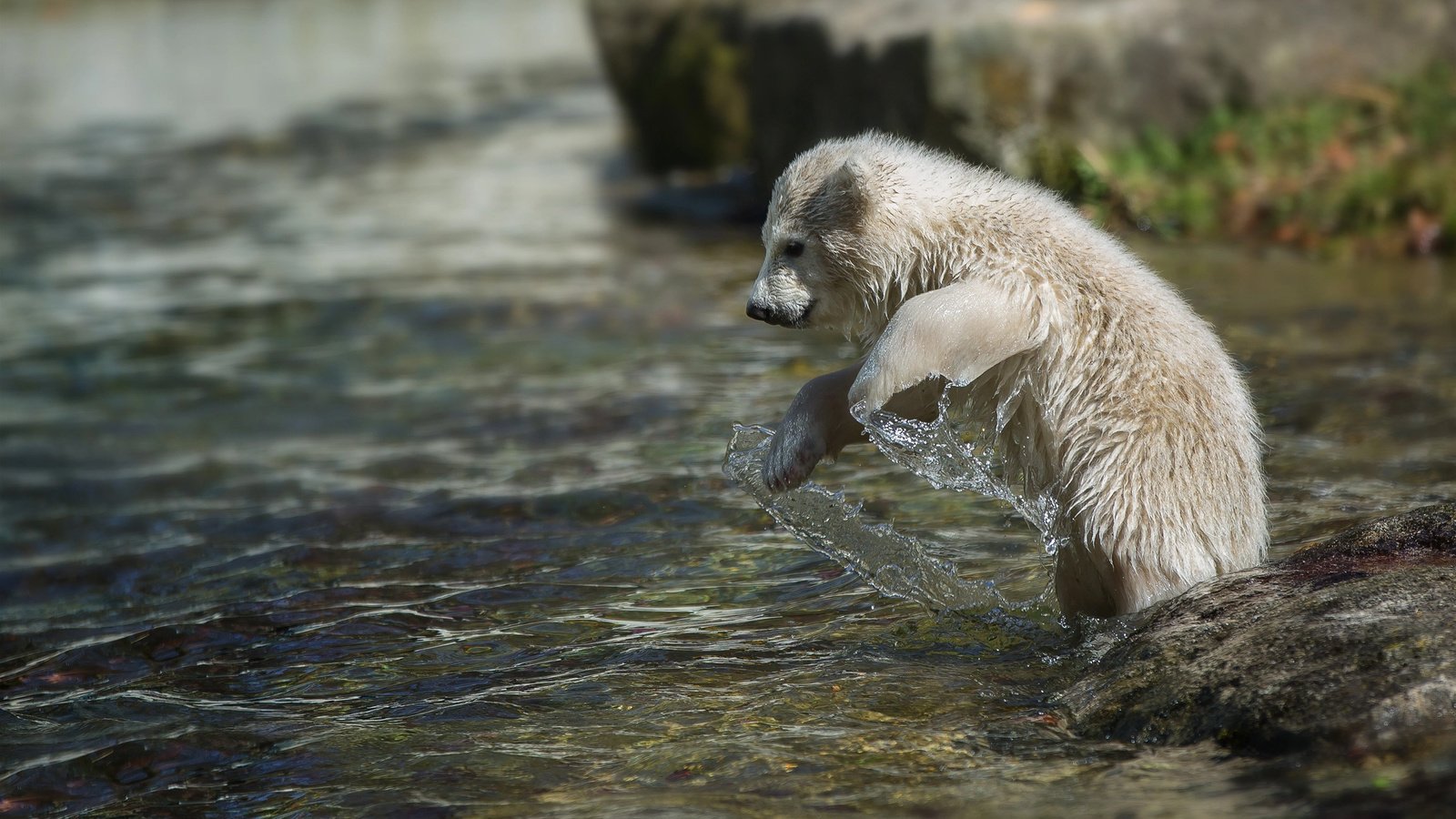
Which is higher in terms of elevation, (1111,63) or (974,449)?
(1111,63)

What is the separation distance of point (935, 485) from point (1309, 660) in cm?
171

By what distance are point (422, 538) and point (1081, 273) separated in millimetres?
3078

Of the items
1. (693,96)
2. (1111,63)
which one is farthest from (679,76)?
(1111,63)

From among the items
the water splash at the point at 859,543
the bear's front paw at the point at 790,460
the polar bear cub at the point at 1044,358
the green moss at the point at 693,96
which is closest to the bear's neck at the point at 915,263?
the polar bear cub at the point at 1044,358

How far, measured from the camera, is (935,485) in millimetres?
5543

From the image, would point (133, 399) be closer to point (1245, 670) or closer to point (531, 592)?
point (531, 592)

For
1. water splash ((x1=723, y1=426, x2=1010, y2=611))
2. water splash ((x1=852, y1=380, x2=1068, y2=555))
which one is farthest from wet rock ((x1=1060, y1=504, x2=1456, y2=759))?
water splash ((x1=723, y1=426, x2=1010, y2=611))

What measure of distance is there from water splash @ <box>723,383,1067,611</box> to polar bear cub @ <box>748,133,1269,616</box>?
0.20ft

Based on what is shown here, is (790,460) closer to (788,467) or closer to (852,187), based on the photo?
(788,467)

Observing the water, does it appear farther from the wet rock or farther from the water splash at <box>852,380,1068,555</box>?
the water splash at <box>852,380,1068,555</box>

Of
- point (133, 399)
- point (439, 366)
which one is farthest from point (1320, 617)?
point (133, 399)

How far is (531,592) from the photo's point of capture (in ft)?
19.5

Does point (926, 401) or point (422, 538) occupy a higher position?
point (926, 401)

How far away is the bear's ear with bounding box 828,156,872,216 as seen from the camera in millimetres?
5242
